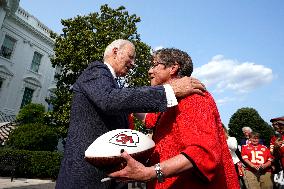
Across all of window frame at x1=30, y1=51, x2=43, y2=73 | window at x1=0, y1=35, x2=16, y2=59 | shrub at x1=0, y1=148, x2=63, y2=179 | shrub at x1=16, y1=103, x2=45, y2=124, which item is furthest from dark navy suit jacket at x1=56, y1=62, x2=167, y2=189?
window frame at x1=30, y1=51, x2=43, y2=73

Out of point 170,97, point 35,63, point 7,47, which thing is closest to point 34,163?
point 7,47

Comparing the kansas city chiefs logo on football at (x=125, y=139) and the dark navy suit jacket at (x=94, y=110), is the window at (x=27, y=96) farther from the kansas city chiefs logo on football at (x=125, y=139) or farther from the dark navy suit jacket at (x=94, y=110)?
the kansas city chiefs logo on football at (x=125, y=139)

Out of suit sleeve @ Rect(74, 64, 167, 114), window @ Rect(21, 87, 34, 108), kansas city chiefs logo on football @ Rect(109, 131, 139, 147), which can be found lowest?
kansas city chiefs logo on football @ Rect(109, 131, 139, 147)

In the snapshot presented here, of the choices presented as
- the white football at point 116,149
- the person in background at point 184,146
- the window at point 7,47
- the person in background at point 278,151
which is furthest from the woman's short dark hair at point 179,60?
the window at point 7,47

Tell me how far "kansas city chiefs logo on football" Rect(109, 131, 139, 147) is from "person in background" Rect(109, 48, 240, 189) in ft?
0.61

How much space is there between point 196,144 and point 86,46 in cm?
1897

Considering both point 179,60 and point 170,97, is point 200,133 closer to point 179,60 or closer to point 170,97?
point 170,97

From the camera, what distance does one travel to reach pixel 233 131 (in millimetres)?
49312

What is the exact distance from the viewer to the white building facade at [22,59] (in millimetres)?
23352

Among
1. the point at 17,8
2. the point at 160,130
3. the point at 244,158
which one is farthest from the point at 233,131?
the point at 160,130

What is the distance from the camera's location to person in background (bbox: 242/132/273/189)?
370 inches

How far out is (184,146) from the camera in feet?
6.63

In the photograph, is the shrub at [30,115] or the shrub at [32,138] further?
the shrub at [30,115]

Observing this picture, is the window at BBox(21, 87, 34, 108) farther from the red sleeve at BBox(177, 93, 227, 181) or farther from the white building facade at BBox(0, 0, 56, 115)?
the red sleeve at BBox(177, 93, 227, 181)
